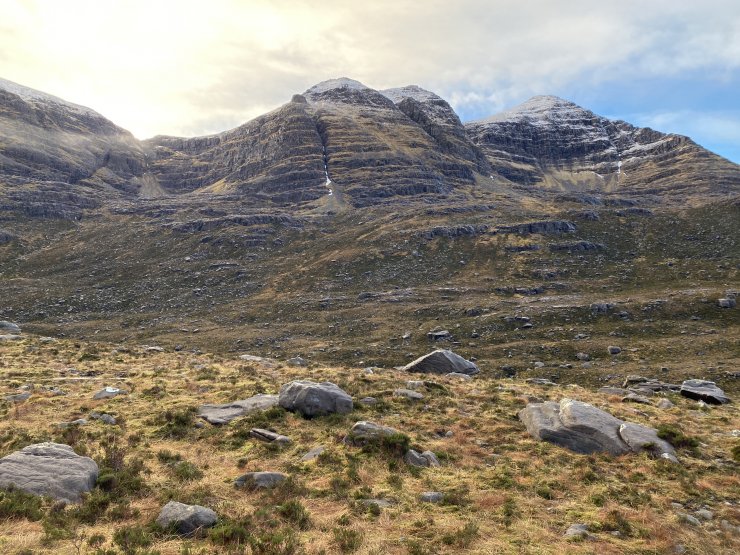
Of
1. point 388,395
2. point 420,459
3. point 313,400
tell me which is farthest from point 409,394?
point 420,459

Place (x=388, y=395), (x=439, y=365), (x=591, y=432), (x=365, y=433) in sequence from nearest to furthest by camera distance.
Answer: (x=365, y=433) → (x=591, y=432) → (x=388, y=395) → (x=439, y=365)

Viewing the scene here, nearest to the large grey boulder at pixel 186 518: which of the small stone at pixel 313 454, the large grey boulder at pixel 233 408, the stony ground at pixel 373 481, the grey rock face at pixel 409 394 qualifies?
the stony ground at pixel 373 481

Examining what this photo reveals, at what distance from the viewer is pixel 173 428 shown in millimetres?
19438

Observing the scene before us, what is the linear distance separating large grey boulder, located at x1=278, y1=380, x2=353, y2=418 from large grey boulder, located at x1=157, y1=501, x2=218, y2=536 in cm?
978

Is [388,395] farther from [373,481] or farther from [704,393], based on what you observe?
[704,393]

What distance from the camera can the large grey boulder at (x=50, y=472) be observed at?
1273 cm

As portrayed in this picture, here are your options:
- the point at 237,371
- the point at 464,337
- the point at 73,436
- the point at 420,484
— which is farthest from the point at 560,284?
the point at 73,436

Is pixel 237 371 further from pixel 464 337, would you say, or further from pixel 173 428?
pixel 464 337

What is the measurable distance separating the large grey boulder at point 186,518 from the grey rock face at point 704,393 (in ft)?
104

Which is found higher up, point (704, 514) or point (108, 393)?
point (704, 514)

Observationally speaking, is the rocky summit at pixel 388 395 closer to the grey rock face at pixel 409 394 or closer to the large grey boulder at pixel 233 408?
the large grey boulder at pixel 233 408

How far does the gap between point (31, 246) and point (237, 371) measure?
12386cm

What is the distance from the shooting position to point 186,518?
37.6ft

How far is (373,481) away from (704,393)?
26331mm
